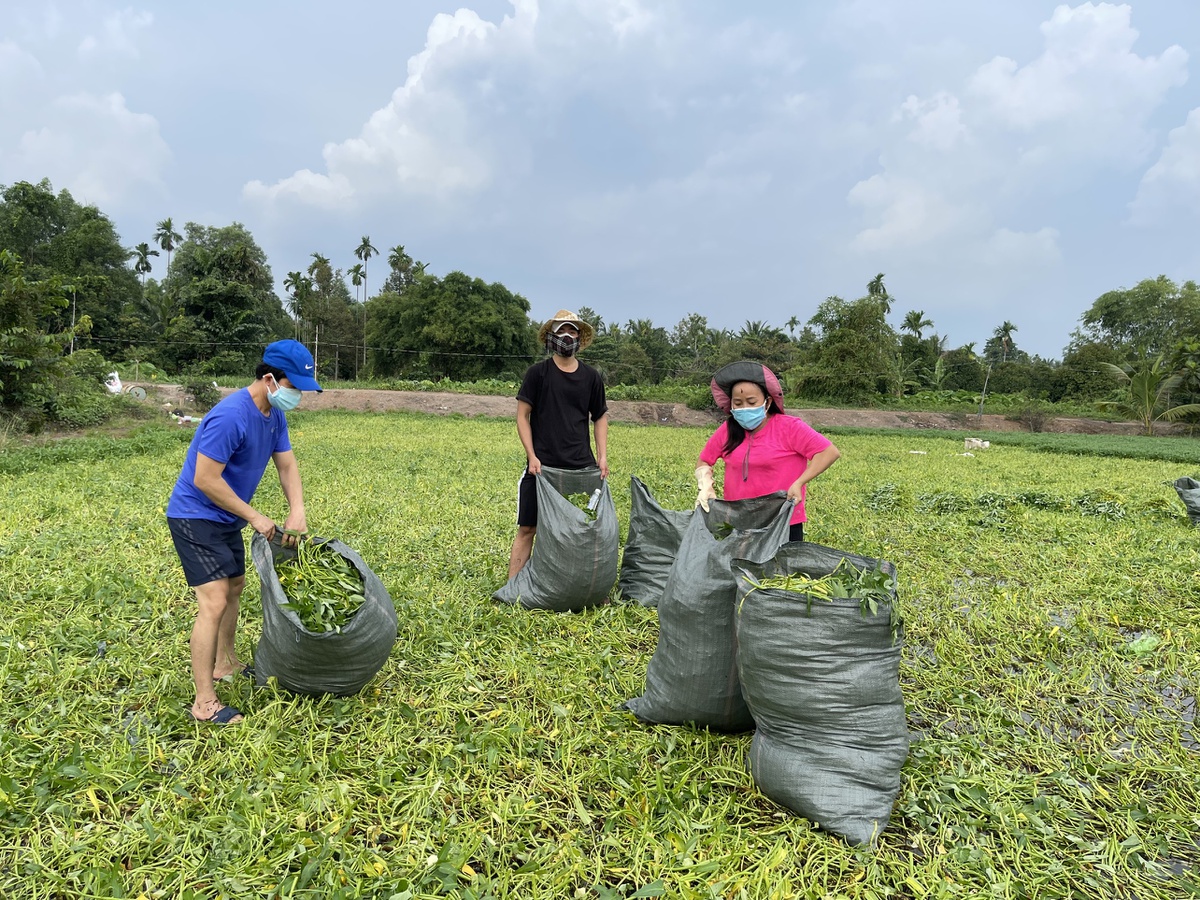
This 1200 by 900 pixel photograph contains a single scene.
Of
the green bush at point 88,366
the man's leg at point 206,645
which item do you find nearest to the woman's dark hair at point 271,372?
the man's leg at point 206,645

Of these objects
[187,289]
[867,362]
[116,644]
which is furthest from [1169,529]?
[187,289]

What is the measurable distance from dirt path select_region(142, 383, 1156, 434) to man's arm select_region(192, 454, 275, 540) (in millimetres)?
22256

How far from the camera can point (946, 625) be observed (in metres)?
3.90

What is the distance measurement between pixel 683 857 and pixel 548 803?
1.67 ft

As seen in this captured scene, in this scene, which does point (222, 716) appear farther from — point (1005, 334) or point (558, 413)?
point (1005, 334)

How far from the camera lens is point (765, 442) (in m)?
3.22

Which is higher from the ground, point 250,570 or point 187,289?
point 187,289

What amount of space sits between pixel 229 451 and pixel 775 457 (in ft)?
7.89

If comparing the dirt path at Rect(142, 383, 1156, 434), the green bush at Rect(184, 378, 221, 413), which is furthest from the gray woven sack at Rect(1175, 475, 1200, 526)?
the green bush at Rect(184, 378, 221, 413)

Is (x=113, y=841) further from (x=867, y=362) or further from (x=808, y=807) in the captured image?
(x=867, y=362)

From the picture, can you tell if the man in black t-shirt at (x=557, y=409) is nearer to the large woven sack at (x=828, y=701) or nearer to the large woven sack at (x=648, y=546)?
the large woven sack at (x=648, y=546)

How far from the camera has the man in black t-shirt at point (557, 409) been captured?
13.5 ft

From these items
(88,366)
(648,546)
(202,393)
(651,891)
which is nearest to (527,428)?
(648,546)

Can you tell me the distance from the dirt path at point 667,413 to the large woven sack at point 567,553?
21.1 m
